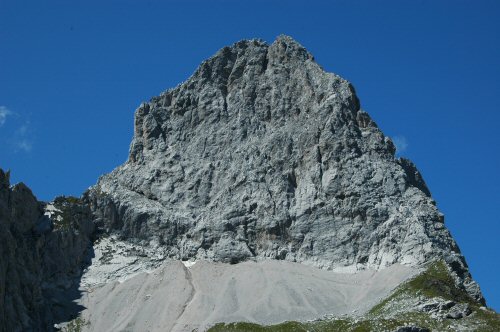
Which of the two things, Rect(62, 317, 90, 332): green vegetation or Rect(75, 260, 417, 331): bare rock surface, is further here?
Rect(62, 317, 90, 332): green vegetation

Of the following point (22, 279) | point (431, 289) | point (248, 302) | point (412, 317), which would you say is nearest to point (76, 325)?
point (22, 279)

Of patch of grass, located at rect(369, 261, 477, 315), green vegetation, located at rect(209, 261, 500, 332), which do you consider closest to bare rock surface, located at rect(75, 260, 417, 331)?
patch of grass, located at rect(369, 261, 477, 315)

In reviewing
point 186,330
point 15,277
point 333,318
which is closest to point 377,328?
point 333,318

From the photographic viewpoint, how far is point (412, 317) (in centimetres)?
16200

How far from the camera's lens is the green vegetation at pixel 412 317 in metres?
157

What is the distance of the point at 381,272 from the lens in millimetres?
194875

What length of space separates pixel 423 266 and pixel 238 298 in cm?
4093

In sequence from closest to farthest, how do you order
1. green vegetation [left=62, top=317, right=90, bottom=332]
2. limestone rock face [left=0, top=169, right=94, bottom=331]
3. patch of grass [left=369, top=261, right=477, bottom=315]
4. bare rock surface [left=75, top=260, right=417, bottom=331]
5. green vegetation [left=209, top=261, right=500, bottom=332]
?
green vegetation [left=209, top=261, right=500, bottom=332]
limestone rock face [left=0, top=169, right=94, bottom=331]
patch of grass [left=369, top=261, right=477, bottom=315]
bare rock surface [left=75, top=260, right=417, bottom=331]
green vegetation [left=62, top=317, right=90, bottom=332]

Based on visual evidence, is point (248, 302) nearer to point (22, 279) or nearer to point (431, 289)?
point (431, 289)

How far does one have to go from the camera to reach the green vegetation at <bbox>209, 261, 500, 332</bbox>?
157 metres

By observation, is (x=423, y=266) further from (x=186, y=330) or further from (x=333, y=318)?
(x=186, y=330)

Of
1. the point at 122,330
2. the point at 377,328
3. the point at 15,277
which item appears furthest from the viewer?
the point at 122,330

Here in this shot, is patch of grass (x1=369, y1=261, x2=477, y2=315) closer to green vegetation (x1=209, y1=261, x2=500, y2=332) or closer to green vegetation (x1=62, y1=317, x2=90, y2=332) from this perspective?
green vegetation (x1=209, y1=261, x2=500, y2=332)

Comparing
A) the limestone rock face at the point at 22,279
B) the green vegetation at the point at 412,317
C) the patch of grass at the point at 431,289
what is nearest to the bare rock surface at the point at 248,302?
the patch of grass at the point at 431,289
